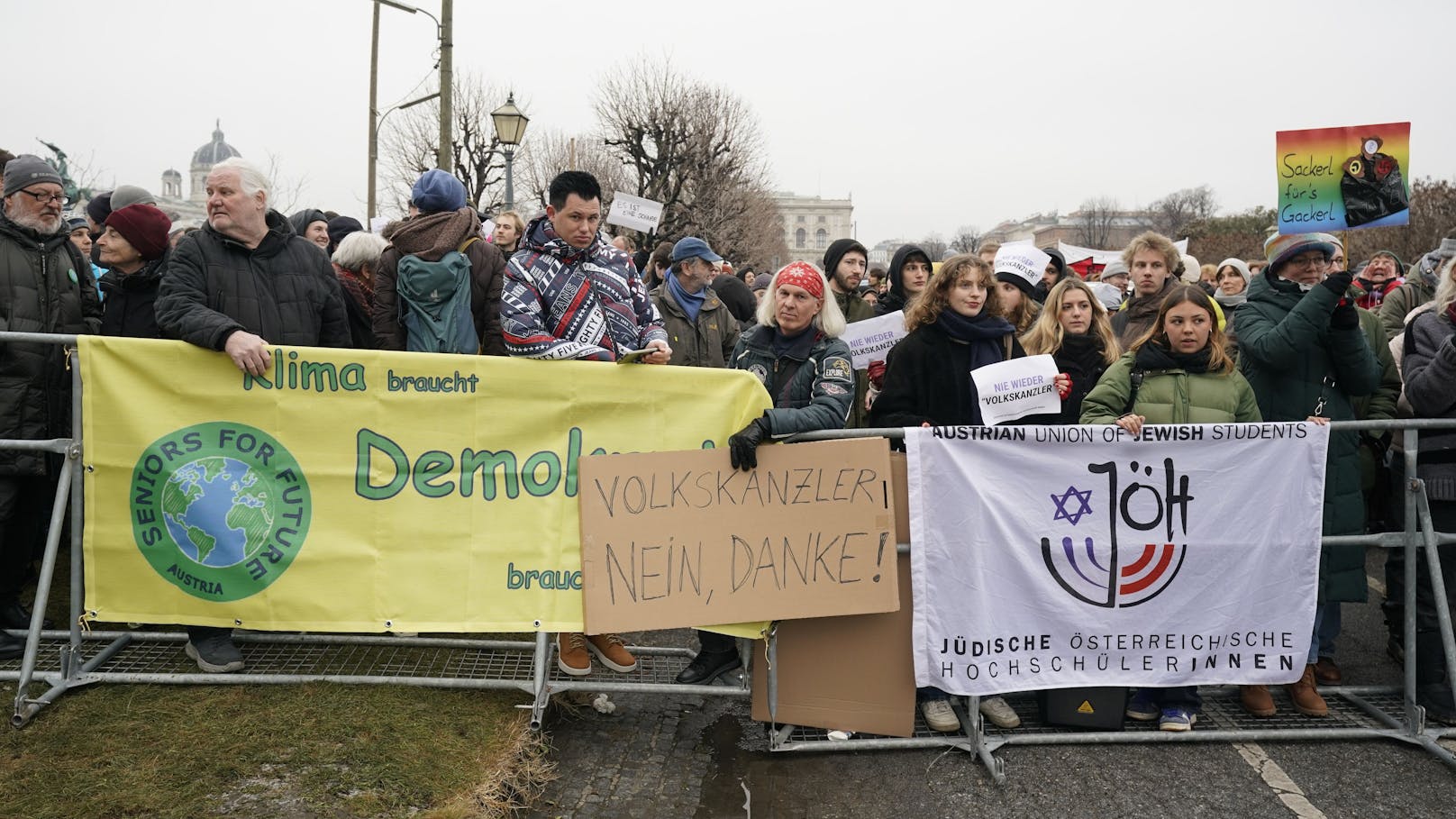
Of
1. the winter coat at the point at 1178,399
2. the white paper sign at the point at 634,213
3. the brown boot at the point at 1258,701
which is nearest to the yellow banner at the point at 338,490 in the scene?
the winter coat at the point at 1178,399

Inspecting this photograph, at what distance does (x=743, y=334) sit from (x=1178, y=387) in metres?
2.08

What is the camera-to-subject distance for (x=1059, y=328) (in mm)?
5344

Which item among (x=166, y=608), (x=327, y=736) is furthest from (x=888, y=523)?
(x=166, y=608)

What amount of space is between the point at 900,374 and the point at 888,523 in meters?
0.86

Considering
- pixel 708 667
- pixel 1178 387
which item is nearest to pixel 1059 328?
pixel 1178 387

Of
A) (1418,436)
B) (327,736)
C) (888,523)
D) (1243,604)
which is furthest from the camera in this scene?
(1418,436)

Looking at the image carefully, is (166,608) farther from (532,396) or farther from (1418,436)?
(1418,436)

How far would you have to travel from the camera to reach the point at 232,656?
444 cm

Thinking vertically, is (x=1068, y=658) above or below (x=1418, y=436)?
below

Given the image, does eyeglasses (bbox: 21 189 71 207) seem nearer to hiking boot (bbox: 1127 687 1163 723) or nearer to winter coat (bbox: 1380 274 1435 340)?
hiking boot (bbox: 1127 687 1163 723)

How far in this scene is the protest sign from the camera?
514cm

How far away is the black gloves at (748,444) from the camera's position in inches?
161

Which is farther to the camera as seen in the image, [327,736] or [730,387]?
[730,387]

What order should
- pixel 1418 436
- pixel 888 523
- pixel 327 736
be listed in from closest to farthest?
pixel 327 736 < pixel 888 523 < pixel 1418 436
